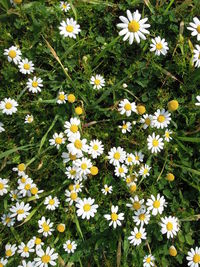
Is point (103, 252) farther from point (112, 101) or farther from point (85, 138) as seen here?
point (112, 101)

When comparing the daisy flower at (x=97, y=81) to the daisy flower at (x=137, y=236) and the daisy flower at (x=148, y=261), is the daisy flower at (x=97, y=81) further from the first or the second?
the daisy flower at (x=148, y=261)

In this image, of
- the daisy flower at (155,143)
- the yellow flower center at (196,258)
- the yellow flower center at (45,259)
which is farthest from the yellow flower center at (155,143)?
the yellow flower center at (45,259)

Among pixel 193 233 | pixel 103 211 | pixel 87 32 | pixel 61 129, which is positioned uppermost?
pixel 87 32

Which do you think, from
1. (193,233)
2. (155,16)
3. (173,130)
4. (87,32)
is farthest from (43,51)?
(193,233)

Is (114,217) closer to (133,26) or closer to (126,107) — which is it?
(126,107)

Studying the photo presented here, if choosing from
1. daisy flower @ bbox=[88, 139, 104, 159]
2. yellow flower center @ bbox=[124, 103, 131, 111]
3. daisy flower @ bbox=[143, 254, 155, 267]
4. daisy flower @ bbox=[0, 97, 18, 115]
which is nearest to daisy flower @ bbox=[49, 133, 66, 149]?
daisy flower @ bbox=[88, 139, 104, 159]

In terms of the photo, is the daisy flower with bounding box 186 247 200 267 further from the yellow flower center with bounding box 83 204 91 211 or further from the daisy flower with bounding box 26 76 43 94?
the daisy flower with bounding box 26 76 43 94

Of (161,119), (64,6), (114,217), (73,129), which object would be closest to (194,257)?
(114,217)
